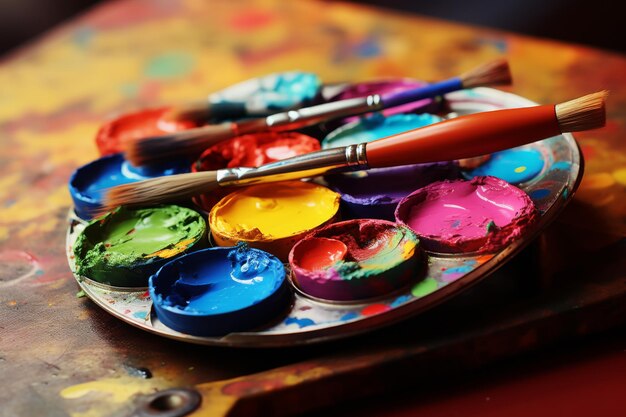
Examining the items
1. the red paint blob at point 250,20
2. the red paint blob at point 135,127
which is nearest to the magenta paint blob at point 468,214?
the red paint blob at point 135,127

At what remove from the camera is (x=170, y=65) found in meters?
2.03

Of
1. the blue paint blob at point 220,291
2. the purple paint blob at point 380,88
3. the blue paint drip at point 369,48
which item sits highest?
the purple paint blob at point 380,88

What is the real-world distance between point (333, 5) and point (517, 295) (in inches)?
52.3

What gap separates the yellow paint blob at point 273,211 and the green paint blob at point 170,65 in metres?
0.84

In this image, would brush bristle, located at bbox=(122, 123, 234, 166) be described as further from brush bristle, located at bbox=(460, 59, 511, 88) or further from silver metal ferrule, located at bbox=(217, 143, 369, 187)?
brush bristle, located at bbox=(460, 59, 511, 88)

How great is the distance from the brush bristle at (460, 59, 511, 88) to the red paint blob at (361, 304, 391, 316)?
0.57 m

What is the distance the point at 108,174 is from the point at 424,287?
658 millimetres

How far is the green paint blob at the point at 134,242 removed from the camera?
1.08m

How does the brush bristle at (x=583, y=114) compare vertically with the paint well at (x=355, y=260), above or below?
above

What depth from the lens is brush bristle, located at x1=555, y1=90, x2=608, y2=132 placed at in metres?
1.06

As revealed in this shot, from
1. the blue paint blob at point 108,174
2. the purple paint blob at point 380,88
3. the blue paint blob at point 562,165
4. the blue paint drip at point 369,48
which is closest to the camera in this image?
the blue paint blob at point 562,165

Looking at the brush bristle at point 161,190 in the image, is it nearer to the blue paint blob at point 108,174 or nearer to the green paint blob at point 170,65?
the blue paint blob at point 108,174

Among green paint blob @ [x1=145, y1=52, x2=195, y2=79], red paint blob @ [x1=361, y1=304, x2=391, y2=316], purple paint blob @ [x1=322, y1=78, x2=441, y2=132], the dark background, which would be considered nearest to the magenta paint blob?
red paint blob @ [x1=361, y1=304, x2=391, y2=316]

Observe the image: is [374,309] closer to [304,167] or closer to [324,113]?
[304,167]
